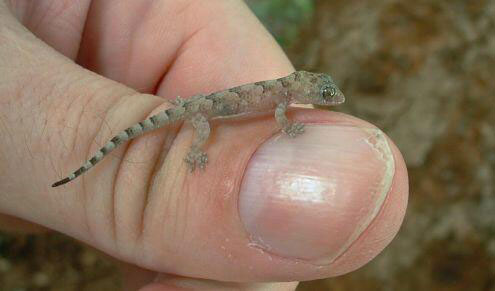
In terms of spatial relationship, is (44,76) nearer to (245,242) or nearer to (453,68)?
(245,242)

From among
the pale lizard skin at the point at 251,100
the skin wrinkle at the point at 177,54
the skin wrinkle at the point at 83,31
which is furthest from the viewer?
the skin wrinkle at the point at 177,54

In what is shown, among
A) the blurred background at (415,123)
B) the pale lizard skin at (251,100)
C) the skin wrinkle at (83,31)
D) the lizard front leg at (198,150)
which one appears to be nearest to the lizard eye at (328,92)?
the pale lizard skin at (251,100)

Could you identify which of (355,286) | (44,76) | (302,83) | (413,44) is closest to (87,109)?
(44,76)

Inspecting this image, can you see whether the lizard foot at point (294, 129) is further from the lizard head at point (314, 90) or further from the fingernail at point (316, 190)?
the lizard head at point (314, 90)

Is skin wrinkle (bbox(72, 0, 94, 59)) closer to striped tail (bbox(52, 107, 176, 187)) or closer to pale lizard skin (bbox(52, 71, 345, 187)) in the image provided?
pale lizard skin (bbox(52, 71, 345, 187))

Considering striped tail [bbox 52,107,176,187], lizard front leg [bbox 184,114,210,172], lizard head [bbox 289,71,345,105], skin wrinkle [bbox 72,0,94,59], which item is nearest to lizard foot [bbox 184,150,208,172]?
lizard front leg [bbox 184,114,210,172]
